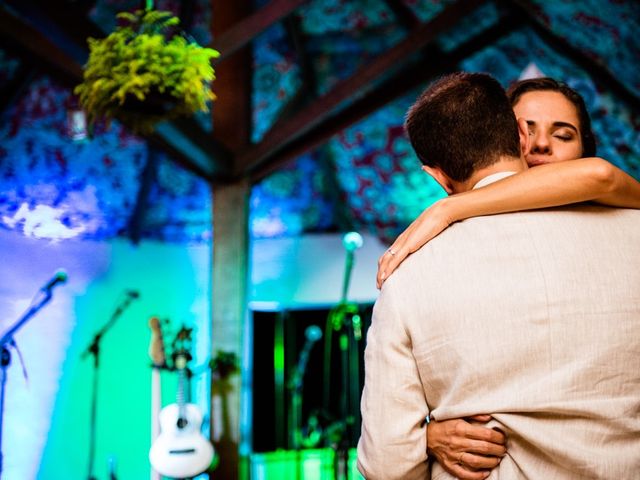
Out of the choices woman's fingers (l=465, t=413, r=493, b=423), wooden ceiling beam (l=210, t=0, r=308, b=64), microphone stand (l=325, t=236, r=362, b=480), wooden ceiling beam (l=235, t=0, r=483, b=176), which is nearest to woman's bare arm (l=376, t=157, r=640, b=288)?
woman's fingers (l=465, t=413, r=493, b=423)

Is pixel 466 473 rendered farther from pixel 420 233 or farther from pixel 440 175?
pixel 440 175

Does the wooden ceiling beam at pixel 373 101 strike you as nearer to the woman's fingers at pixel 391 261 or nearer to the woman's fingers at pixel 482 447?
the woman's fingers at pixel 391 261

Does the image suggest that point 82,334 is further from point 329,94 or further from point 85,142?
point 329,94

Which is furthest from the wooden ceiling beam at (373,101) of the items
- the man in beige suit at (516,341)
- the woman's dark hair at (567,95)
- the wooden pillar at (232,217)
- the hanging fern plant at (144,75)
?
the man in beige suit at (516,341)

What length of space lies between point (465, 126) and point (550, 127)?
22.4 inches

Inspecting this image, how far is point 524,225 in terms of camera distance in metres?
1.20

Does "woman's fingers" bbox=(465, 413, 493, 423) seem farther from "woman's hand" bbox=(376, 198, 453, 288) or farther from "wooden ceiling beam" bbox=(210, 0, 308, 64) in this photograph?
"wooden ceiling beam" bbox=(210, 0, 308, 64)

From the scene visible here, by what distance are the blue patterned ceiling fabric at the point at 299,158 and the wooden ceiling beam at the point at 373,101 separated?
7 centimetres

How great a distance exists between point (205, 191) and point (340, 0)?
210 cm

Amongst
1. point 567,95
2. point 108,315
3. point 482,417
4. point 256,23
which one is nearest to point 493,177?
point 482,417

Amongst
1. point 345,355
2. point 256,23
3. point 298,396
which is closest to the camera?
point 256,23

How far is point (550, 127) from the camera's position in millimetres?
1737

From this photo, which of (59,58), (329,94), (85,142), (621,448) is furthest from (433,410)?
(85,142)

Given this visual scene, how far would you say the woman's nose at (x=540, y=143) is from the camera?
172 cm
